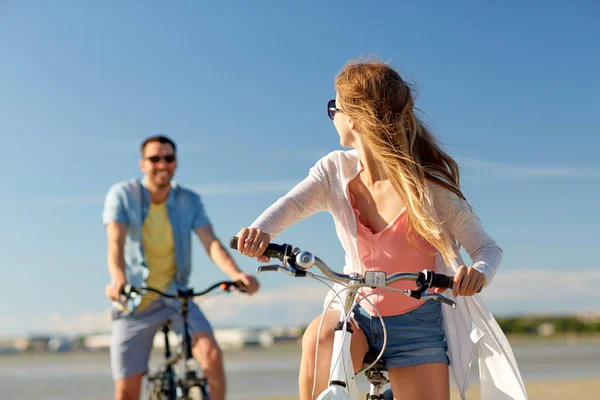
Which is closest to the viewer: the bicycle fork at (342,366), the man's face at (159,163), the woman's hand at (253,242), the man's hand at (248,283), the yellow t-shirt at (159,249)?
the bicycle fork at (342,366)

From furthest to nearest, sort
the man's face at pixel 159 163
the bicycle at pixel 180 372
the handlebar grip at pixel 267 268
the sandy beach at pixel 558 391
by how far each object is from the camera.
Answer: the sandy beach at pixel 558 391 < the man's face at pixel 159 163 < the bicycle at pixel 180 372 < the handlebar grip at pixel 267 268

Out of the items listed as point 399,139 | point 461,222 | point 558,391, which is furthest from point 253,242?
point 558,391

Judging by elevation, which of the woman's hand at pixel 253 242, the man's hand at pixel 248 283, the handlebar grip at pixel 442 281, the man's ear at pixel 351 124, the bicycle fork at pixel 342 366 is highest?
the man's ear at pixel 351 124

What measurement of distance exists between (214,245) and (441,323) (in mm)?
2890

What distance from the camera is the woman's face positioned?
356 cm

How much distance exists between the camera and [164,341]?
241 inches

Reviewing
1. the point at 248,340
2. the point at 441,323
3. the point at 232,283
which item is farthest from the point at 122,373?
the point at 248,340

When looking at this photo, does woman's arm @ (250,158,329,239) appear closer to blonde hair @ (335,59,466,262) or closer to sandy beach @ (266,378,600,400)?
blonde hair @ (335,59,466,262)

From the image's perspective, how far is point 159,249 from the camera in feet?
20.4

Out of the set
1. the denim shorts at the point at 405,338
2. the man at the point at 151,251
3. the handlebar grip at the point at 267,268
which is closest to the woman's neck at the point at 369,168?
the denim shorts at the point at 405,338

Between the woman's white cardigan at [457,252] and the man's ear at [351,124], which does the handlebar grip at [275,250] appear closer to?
the woman's white cardigan at [457,252]

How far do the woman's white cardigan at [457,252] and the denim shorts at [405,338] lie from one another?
86 millimetres

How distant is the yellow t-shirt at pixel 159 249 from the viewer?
6.19 meters

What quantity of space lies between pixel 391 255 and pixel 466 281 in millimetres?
510
